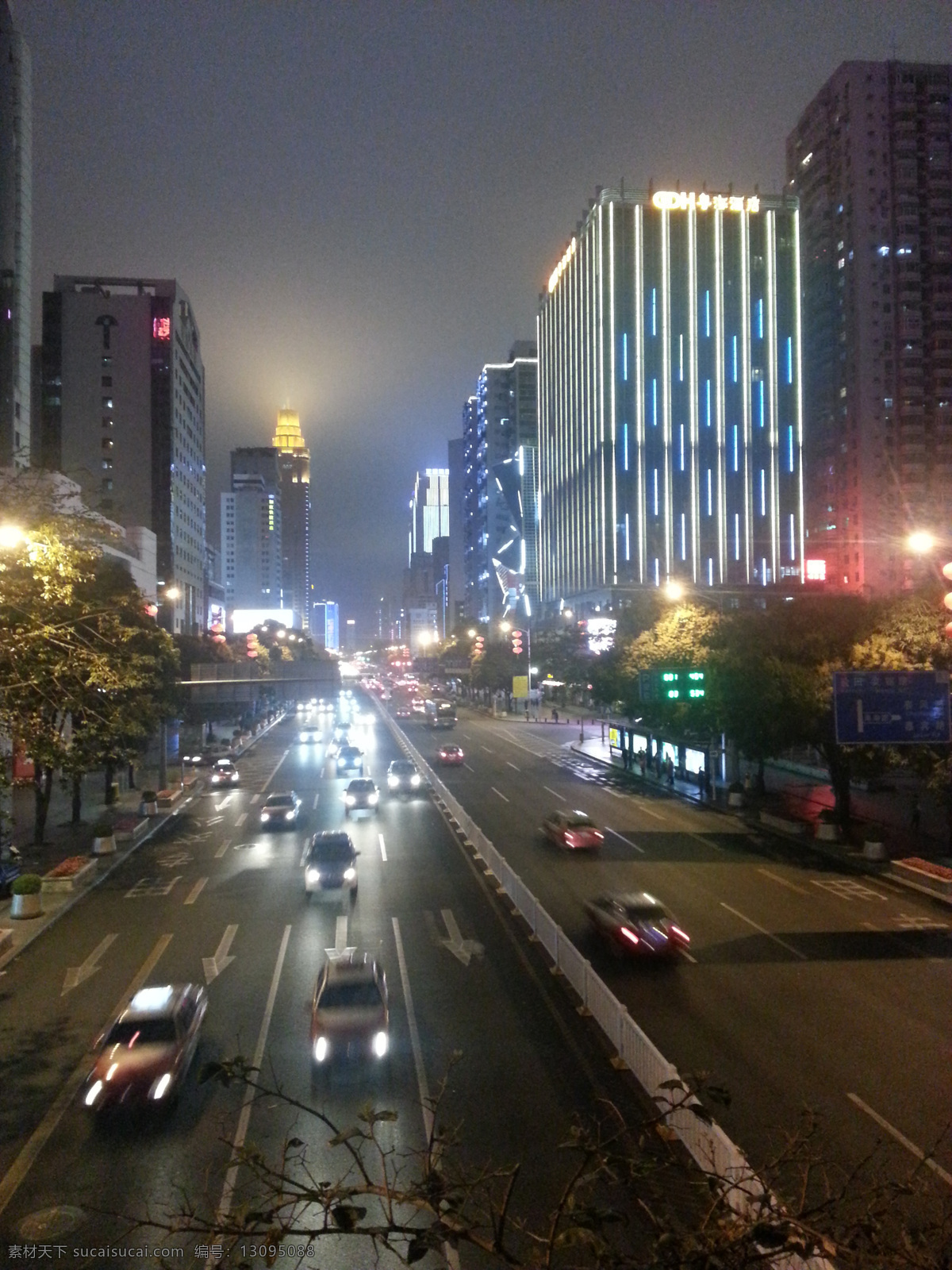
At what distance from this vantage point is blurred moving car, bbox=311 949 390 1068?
551 inches

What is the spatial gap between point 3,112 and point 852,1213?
90.6m

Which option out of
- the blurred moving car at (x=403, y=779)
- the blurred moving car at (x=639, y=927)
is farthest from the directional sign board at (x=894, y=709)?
the blurred moving car at (x=403, y=779)

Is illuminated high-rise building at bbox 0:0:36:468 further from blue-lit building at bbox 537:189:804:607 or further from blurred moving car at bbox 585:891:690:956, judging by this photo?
blue-lit building at bbox 537:189:804:607

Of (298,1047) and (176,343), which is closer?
(298,1047)

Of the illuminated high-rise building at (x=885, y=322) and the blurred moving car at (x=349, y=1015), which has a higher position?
the illuminated high-rise building at (x=885, y=322)

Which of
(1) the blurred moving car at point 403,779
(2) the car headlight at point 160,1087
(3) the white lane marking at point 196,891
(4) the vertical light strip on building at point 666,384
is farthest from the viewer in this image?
(4) the vertical light strip on building at point 666,384

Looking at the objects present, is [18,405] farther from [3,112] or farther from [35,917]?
[35,917]

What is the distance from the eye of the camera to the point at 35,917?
23.1 meters

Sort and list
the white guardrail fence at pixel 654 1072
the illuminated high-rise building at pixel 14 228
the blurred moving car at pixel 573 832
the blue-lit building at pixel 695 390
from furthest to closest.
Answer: the blue-lit building at pixel 695 390 < the illuminated high-rise building at pixel 14 228 < the blurred moving car at pixel 573 832 < the white guardrail fence at pixel 654 1072

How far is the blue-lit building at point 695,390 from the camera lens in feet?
396

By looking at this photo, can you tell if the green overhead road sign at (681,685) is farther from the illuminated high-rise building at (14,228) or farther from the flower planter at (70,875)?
the illuminated high-rise building at (14,228)

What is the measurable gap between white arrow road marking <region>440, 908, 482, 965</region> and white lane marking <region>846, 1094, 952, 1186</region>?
8.42 meters

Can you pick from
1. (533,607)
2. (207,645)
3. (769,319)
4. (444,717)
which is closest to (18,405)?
(207,645)

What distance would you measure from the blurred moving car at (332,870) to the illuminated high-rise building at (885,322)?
354ft
